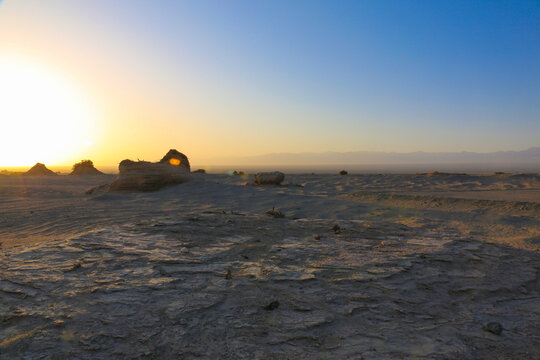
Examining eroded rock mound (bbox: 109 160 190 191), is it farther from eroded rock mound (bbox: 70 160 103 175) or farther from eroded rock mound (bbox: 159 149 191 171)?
eroded rock mound (bbox: 70 160 103 175)

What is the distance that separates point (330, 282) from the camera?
8.82ft

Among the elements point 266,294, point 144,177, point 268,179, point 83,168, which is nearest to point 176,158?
point 268,179

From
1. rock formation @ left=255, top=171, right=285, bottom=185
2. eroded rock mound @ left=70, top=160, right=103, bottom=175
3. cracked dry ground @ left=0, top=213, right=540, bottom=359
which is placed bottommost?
cracked dry ground @ left=0, top=213, right=540, bottom=359

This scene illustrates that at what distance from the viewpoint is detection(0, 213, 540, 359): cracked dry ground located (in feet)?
5.98

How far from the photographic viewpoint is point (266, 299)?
2.37 m

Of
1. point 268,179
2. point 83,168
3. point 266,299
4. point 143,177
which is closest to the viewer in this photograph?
point 266,299

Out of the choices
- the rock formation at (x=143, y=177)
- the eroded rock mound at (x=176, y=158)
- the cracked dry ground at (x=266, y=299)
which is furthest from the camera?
the eroded rock mound at (x=176, y=158)

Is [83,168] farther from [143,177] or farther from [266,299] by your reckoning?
[266,299]

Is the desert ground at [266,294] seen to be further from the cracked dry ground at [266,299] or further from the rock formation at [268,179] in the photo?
the rock formation at [268,179]

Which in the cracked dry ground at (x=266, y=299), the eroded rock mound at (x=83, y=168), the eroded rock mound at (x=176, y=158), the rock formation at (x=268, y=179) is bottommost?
the cracked dry ground at (x=266, y=299)

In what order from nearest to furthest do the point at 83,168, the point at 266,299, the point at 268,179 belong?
the point at 266,299 → the point at 268,179 → the point at 83,168

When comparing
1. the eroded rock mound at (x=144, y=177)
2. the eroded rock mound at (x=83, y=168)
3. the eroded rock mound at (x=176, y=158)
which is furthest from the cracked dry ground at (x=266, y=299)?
the eroded rock mound at (x=83, y=168)

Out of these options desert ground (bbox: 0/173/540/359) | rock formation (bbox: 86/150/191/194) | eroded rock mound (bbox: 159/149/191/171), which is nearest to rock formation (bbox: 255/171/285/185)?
rock formation (bbox: 86/150/191/194)

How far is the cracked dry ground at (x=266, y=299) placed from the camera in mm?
1821
